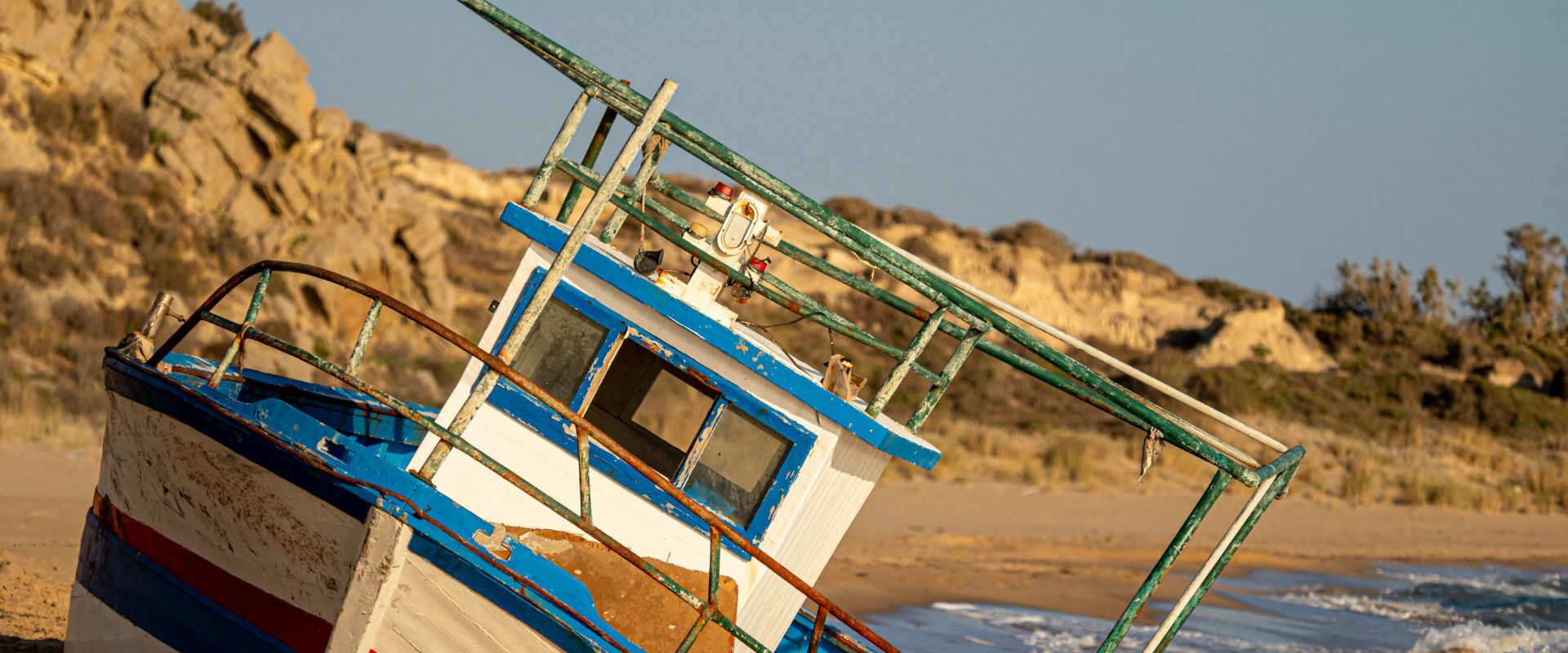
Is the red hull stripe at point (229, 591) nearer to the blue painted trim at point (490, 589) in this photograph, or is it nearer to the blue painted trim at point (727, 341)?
the blue painted trim at point (490, 589)

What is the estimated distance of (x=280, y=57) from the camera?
22.6 meters

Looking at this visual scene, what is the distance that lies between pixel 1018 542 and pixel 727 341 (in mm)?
12270

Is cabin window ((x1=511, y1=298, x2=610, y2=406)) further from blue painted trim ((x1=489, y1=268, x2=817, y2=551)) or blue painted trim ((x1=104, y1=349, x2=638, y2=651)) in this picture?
blue painted trim ((x1=104, y1=349, x2=638, y2=651))

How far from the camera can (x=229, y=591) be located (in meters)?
5.68

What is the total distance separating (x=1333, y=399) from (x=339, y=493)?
117ft

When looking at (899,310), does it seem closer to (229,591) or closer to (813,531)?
(813,531)

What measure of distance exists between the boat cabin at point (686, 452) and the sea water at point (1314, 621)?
494 centimetres

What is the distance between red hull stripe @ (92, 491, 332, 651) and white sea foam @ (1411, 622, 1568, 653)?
10174 mm

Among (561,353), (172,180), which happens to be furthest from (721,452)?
(172,180)

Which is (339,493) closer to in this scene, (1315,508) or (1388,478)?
(1315,508)

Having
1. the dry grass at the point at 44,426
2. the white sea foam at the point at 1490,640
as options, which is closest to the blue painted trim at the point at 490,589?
the white sea foam at the point at 1490,640

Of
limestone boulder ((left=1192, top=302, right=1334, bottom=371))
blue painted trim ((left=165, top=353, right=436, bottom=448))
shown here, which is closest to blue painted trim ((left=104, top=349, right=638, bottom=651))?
blue painted trim ((left=165, top=353, right=436, bottom=448))

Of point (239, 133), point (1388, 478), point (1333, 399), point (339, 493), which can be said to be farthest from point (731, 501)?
point (1333, 399)

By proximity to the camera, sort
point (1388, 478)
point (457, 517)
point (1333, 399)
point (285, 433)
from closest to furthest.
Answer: point (457, 517) → point (285, 433) → point (1388, 478) → point (1333, 399)
